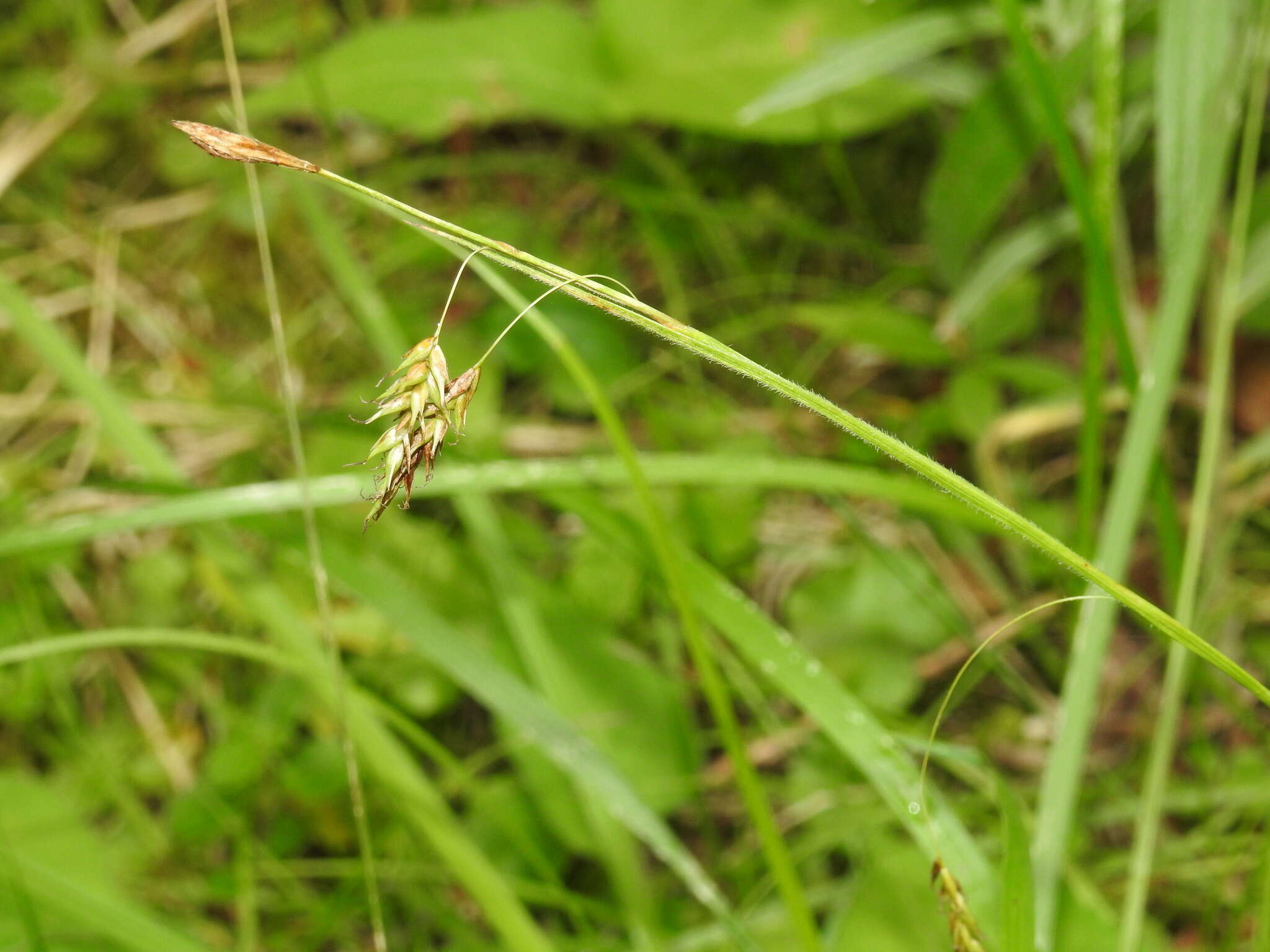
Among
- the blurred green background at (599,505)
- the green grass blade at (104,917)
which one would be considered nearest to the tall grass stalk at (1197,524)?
the blurred green background at (599,505)

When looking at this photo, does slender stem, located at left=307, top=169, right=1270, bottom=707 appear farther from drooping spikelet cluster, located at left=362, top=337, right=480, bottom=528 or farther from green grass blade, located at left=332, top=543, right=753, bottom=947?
green grass blade, located at left=332, top=543, right=753, bottom=947

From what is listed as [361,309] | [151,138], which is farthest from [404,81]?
[151,138]

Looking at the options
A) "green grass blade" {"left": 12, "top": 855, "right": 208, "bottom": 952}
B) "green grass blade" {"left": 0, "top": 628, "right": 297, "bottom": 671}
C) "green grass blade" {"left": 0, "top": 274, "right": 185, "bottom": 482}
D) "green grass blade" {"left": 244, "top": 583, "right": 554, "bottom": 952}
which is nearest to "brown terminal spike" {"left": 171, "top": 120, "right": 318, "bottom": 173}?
"green grass blade" {"left": 0, "top": 628, "right": 297, "bottom": 671}

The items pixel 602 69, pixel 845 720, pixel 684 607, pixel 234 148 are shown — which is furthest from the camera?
pixel 602 69

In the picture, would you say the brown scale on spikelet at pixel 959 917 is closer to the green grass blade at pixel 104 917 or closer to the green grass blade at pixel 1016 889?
the green grass blade at pixel 1016 889

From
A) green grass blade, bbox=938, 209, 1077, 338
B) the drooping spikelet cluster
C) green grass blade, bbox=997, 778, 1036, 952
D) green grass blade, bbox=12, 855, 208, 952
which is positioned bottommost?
green grass blade, bbox=12, 855, 208, 952

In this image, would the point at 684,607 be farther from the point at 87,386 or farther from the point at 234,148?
the point at 87,386

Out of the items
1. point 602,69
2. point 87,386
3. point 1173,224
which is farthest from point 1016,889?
point 602,69

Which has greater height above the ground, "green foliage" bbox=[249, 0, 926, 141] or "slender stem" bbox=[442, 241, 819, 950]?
"green foliage" bbox=[249, 0, 926, 141]
